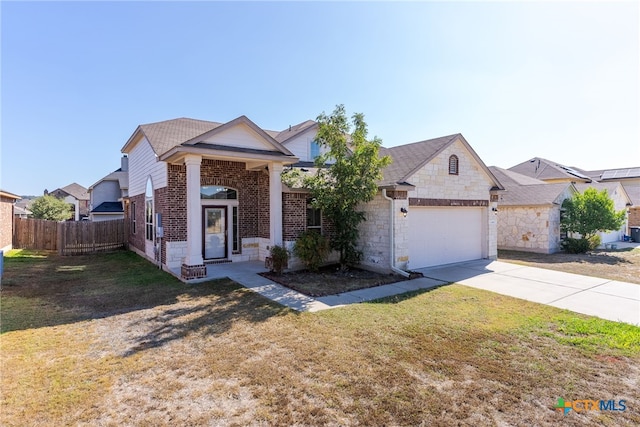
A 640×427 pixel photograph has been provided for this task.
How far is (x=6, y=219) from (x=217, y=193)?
518 inches

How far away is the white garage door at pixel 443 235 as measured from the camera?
11172mm

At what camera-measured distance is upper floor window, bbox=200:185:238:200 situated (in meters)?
11.3

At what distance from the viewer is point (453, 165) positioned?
39.1 feet

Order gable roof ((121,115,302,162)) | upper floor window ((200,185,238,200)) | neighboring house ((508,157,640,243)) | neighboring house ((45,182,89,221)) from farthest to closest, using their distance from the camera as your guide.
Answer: neighboring house ((45,182,89,221))
neighboring house ((508,157,640,243))
upper floor window ((200,185,238,200))
gable roof ((121,115,302,162))

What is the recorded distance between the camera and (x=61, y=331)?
548 cm

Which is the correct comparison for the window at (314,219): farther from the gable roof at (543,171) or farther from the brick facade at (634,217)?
the brick facade at (634,217)

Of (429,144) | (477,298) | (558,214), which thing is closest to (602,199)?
(558,214)

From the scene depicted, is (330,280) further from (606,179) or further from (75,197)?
(75,197)

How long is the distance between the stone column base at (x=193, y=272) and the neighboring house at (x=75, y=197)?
45667 millimetres

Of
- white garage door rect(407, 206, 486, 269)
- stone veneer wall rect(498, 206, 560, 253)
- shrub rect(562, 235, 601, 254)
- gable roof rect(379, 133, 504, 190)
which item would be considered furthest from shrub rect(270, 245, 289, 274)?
shrub rect(562, 235, 601, 254)

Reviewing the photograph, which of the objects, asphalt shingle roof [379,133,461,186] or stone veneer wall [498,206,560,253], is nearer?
asphalt shingle roof [379,133,461,186]

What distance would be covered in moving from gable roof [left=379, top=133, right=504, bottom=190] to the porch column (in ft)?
19.0

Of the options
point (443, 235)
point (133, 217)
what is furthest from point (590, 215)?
point (133, 217)

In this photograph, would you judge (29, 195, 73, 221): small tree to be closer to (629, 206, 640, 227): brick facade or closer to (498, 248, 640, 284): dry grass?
(498, 248, 640, 284): dry grass
